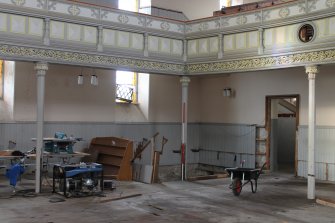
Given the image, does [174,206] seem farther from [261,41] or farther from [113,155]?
[261,41]

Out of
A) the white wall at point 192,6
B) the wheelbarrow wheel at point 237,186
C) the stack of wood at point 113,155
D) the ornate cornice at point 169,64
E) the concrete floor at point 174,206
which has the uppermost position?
the white wall at point 192,6

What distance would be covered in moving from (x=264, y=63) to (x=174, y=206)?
18.7 ft

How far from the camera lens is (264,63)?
14.5 metres

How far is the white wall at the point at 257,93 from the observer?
16.7 metres

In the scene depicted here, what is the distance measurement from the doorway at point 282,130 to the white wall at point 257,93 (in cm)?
29

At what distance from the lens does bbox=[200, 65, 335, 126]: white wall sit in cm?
1670

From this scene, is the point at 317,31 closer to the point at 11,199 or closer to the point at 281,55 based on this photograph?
the point at 281,55

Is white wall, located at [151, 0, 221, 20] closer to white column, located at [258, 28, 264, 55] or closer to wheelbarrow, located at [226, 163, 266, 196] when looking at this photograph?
white column, located at [258, 28, 264, 55]

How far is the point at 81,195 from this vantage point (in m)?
13.0

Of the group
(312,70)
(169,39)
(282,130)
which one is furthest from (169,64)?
(282,130)

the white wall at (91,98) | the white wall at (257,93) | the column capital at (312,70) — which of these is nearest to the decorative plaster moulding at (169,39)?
the column capital at (312,70)

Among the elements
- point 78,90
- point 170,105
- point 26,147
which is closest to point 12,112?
point 26,147

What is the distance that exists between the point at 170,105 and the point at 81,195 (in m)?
8.91

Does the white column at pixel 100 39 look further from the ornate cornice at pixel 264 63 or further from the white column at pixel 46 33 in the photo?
the ornate cornice at pixel 264 63
